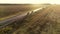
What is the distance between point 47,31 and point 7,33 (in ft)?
1.60

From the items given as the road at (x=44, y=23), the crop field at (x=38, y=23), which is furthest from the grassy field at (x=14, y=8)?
the road at (x=44, y=23)

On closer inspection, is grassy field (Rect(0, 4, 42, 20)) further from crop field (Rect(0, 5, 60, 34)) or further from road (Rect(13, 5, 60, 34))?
road (Rect(13, 5, 60, 34))

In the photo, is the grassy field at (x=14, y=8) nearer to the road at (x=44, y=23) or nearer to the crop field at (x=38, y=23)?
the crop field at (x=38, y=23)

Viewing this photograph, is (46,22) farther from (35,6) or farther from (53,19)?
(35,6)

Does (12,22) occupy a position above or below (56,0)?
below

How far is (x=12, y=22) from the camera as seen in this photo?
1.20 meters

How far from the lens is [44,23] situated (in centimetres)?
122

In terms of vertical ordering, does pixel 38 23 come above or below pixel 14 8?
below

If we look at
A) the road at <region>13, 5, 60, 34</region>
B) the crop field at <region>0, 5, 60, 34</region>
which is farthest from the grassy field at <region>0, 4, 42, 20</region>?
the road at <region>13, 5, 60, 34</region>

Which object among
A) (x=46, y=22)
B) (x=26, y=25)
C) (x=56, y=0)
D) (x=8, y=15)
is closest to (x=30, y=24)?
(x=26, y=25)

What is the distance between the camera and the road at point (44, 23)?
1186mm

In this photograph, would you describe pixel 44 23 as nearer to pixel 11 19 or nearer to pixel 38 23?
pixel 38 23

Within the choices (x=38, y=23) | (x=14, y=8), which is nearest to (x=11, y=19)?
(x=14, y=8)

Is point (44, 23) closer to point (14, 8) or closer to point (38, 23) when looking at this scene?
point (38, 23)
